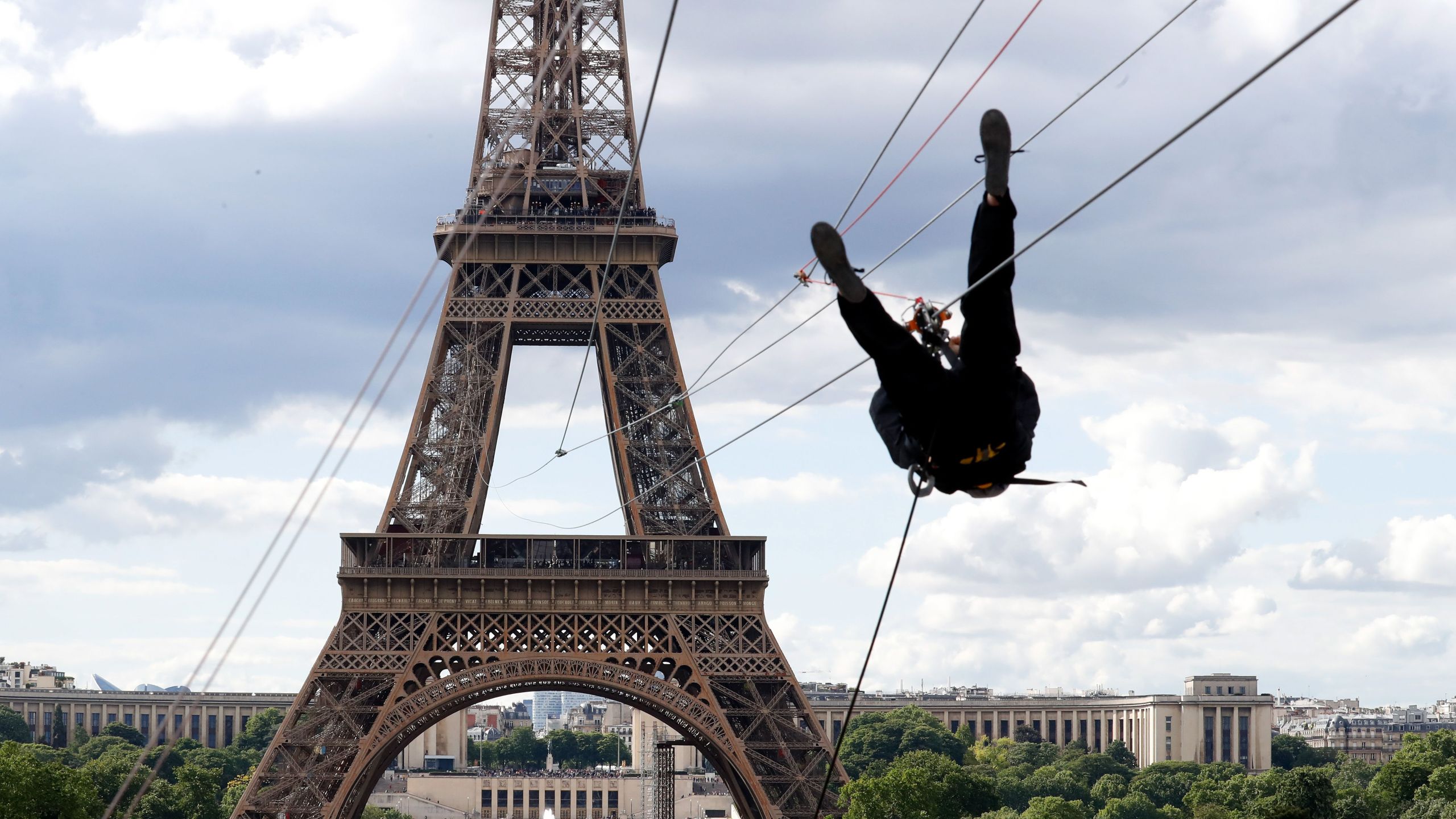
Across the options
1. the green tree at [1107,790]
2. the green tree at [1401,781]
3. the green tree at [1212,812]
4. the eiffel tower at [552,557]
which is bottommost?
the green tree at [1107,790]

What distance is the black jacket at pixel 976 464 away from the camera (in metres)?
14.4

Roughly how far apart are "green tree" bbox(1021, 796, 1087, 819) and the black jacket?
7178cm

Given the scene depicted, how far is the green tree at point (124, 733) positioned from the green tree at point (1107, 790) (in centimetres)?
8284

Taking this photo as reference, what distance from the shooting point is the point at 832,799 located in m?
74.4

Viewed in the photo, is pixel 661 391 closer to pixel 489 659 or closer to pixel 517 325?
pixel 517 325

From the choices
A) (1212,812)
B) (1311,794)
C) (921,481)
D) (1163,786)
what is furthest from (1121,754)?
(921,481)

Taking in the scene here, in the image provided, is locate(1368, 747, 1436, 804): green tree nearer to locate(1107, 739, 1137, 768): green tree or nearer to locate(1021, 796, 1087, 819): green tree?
locate(1021, 796, 1087, 819): green tree

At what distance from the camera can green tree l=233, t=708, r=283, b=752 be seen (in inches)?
6432

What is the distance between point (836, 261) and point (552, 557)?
5013 cm

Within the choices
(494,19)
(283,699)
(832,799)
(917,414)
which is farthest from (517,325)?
(283,699)

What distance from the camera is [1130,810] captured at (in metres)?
108

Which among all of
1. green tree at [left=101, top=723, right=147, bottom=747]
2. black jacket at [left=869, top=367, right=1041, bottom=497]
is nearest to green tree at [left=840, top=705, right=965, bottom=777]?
green tree at [left=101, top=723, right=147, bottom=747]

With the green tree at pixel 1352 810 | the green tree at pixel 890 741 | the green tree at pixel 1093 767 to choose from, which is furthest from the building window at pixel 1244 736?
the green tree at pixel 1352 810

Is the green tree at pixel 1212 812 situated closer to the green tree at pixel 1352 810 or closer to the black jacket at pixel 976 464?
the green tree at pixel 1352 810
